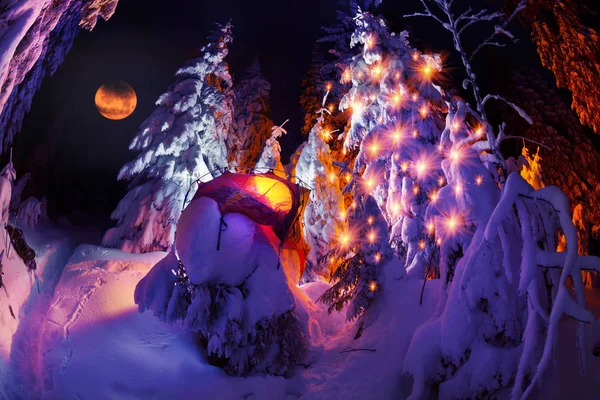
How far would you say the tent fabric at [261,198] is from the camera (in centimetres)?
796

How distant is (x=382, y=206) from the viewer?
34.8 ft

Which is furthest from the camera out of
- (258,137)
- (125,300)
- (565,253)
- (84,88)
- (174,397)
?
(258,137)

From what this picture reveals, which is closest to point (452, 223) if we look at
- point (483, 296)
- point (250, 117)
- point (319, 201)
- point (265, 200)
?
point (483, 296)

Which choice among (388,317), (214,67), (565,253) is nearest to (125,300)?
(388,317)

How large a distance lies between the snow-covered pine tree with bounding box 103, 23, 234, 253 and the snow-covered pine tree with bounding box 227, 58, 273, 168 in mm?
7036

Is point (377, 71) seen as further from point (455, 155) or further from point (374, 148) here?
point (455, 155)

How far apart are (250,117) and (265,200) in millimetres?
15007

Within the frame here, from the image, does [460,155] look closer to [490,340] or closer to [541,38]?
[490,340]

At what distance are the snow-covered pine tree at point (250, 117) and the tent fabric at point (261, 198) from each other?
1248 cm

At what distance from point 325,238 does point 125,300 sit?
8561 millimetres

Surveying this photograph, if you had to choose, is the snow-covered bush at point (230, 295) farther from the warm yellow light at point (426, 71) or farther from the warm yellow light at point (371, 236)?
the warm yellow light at point (426, 71)

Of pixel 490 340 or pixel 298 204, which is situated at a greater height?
pixel 490 340

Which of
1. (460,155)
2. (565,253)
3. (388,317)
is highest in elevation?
(565,253)

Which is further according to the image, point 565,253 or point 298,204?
point 298,204
